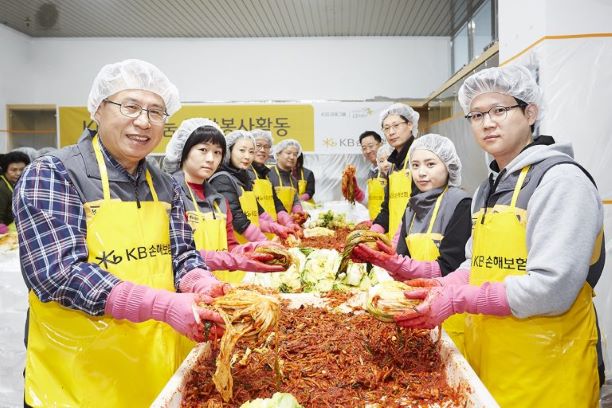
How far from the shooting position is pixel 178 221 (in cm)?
222

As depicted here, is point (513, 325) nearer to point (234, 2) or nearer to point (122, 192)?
point (122, 192)

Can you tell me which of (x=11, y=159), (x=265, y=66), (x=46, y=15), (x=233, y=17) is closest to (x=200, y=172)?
(x=11, y=159)

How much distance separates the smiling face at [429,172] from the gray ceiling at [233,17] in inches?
202

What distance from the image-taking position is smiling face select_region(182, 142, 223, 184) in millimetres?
3312

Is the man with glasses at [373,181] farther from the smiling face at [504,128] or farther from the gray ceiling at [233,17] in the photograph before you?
the smiling face at [504,128]

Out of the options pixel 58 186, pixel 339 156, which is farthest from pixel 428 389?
pixel 339 156

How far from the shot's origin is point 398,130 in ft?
14.9

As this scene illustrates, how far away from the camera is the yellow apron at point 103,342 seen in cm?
178

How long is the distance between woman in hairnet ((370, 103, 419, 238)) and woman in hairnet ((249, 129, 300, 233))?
63.4 inches

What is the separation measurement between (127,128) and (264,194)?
13.9ft

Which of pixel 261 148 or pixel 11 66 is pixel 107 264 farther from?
pixel 11 66

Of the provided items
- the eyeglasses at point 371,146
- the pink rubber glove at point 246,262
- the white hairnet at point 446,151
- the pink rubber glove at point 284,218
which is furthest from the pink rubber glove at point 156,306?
the eyeglasses at point 371,146

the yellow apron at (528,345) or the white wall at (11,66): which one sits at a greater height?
the white wall at (11,66)

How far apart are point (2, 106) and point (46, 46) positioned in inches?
59.3
